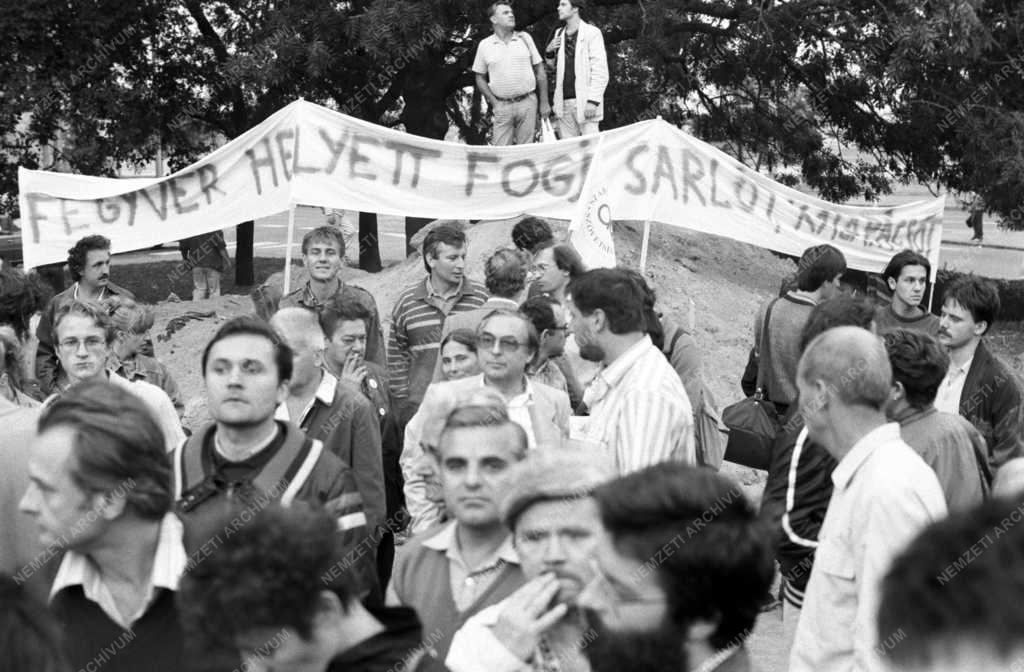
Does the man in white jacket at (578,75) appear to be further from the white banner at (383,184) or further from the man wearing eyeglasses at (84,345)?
the man wearing eyeglasses at (84,345)

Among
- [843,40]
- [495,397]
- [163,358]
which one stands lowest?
[163,358]

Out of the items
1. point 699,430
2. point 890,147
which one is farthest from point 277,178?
point 890,147

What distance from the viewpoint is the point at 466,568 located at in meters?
3.48

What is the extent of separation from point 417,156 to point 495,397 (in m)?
5.31

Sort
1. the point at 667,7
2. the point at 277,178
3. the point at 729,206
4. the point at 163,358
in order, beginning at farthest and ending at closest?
the point at 667,7, the point at 163,358, the point at 729,206, the point at 277,178

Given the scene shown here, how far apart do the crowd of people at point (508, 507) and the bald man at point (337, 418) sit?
0.01 metres

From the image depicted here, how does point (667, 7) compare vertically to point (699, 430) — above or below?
above

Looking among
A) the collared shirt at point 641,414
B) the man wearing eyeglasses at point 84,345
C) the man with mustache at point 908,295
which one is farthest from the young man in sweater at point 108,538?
the man with mustache at point 908,295

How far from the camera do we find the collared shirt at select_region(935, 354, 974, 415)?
5.72 metres

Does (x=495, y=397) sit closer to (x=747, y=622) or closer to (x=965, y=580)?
(x=747, y=622)

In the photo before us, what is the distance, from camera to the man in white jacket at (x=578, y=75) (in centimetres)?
1151

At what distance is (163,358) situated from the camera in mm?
11844

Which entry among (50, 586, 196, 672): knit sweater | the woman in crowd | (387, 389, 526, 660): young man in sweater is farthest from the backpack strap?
A: the woman in crowd

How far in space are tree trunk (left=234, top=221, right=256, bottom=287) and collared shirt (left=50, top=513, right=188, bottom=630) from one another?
1552 cm
